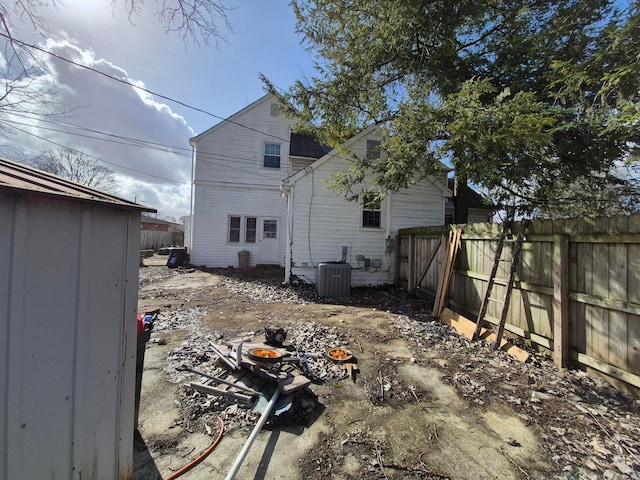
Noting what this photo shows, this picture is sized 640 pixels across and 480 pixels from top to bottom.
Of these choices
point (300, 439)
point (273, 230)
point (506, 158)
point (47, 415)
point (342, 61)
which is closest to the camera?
point (47, 415)

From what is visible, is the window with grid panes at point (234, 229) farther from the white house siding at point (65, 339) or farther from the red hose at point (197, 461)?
the white house siding at point (65, 339)

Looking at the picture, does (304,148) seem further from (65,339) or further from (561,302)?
(65,339)

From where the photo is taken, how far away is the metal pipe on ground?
2.00 metres

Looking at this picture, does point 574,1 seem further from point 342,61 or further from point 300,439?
point 300,439

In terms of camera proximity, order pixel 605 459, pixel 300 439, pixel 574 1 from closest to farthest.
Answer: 1. pixel 605 459
2. pixel 300 439
3. pixel 574 1

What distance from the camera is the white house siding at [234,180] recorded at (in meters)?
13.7

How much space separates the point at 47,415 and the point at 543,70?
8.62 meters

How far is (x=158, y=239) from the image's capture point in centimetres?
2264

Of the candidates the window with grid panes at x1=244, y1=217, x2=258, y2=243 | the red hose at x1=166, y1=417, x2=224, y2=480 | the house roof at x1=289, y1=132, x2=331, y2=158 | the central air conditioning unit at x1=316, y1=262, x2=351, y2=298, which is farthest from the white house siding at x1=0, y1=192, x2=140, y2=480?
the house roof at x1=289, y1=132, x2=331, y2=158

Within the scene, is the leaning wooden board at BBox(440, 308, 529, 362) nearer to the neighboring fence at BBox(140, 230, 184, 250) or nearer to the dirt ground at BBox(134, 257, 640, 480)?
the dirt ground at BBox(134, 257, 640, 480)

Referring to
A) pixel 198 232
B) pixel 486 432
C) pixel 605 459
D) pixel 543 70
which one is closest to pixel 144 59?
pixel 486 432

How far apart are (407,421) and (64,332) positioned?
288 centimetres

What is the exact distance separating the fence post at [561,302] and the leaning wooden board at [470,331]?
0.40 m

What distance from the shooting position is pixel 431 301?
25.0 feet
